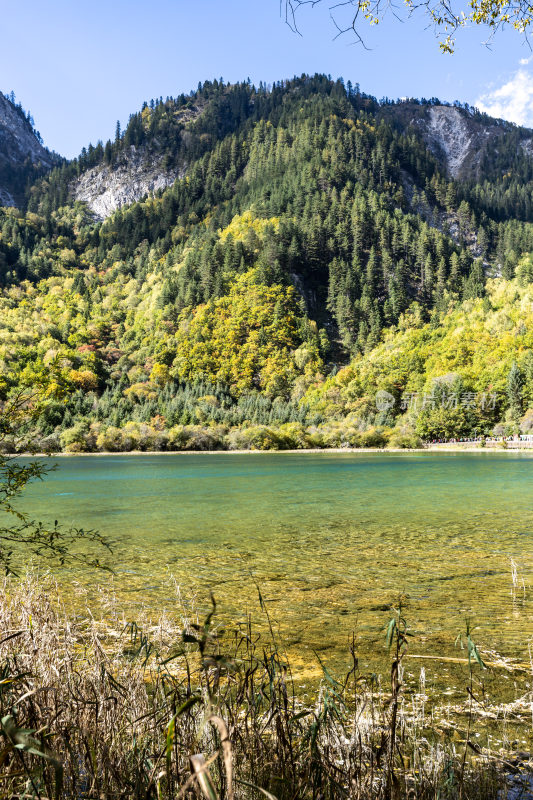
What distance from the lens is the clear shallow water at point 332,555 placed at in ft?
30.4

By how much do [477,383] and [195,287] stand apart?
9929 centimetres

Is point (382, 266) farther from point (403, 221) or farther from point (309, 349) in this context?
point (309, 349)

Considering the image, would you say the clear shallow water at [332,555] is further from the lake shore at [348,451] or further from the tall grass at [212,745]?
the lake shore at [348,451]

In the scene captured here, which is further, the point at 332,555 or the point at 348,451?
the point at 348,451

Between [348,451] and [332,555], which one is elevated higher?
[332,555]

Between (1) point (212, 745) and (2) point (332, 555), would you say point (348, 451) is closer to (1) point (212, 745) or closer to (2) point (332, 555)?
(2) point (332, 555)

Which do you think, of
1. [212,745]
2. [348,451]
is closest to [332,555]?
[212,745]

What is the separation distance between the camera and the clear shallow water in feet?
30.4

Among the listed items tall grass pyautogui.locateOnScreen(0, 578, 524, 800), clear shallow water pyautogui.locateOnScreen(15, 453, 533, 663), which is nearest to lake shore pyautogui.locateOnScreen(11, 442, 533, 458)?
clear shallow water pyautogui.locateOnScreen(15, 453, 533, 663)

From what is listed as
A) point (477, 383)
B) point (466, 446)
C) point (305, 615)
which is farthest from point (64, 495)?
point (477, 383)

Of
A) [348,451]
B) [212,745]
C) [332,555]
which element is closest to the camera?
[212,745]

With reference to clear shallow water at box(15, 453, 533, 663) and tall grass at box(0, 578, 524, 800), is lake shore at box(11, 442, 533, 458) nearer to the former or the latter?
clear shallow water at box(15, 453, 533, 663)

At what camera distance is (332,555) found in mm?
16000

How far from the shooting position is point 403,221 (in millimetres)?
194375
